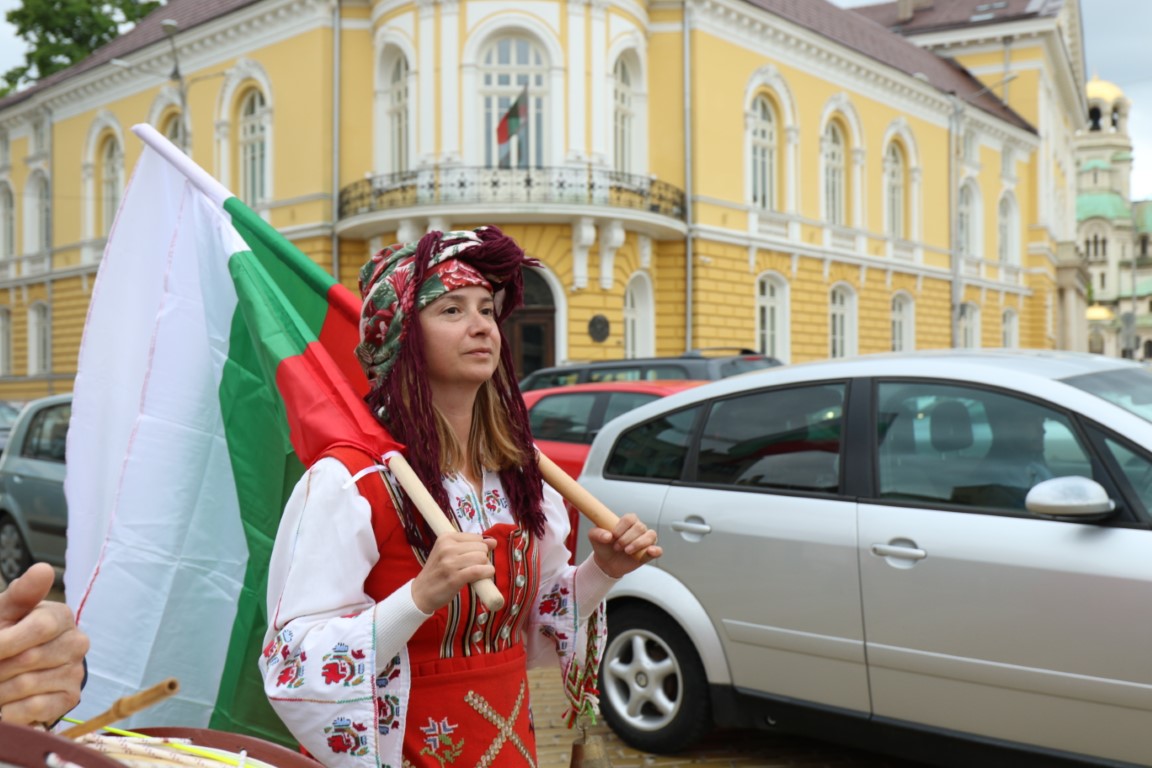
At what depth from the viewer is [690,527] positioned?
462 centimetres

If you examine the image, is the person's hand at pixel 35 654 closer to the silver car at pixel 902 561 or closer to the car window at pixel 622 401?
the silver car at pixel 902 561

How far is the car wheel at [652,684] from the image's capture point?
4652 mm

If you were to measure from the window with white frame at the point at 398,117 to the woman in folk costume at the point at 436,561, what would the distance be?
78.8ft

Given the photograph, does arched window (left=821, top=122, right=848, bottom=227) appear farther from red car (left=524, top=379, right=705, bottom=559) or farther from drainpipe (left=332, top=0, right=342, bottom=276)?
red car (left=524, top=379, right=705, bottom=559)

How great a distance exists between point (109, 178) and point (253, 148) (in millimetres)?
8049

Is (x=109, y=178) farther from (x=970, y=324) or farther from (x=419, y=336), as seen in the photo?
(x=419, y=336)

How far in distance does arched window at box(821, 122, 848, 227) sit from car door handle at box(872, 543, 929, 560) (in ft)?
94.0

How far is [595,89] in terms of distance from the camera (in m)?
24.3

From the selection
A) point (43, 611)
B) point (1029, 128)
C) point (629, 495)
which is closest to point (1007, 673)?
point (629, 495)

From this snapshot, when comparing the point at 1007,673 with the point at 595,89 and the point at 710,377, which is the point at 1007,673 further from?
the point at 595,89

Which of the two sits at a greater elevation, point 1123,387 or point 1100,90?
point 1100,90

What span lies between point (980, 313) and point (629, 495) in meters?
37.9

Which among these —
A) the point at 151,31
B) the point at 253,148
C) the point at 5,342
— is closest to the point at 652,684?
the point at 253,148

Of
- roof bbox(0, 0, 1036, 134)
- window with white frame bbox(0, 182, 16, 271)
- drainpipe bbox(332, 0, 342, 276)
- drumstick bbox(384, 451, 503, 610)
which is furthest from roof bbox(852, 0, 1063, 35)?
drumstick bbox(384, 451, 503, 610)
